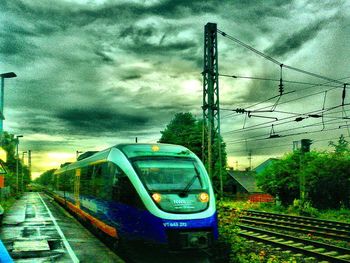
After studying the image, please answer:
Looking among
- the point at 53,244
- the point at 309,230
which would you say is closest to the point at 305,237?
the point at 309,230

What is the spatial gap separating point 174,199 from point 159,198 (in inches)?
14.5

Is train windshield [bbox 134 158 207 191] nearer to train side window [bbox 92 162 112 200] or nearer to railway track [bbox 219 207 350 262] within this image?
train side window [bbox 92 162 112 200]

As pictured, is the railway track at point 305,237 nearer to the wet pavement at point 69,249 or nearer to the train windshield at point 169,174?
the train windshield at point 169,174

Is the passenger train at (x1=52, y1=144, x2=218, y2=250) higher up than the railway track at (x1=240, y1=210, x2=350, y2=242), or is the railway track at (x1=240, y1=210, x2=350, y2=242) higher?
the passenger train at (x1=52, y1=144, x2=218, y2=250)

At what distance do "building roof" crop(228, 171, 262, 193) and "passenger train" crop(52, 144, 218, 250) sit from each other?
50.7m

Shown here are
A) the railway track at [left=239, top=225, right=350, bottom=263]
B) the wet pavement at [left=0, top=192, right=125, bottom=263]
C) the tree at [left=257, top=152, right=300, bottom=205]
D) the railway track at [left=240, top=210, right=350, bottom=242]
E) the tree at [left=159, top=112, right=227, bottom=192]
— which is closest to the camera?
the wet pavement at [left=0, top=192, right=125, bottom=263]

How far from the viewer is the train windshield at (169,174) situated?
1012 cm

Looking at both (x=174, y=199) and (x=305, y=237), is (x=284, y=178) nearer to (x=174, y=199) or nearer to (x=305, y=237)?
(x=305, y=237)

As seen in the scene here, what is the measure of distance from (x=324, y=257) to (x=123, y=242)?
6.00 meters

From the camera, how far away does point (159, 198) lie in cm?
966

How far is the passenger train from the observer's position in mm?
9336

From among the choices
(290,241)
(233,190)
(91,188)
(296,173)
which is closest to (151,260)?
(91,188)

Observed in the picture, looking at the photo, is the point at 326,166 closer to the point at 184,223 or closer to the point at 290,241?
the point at 290,241

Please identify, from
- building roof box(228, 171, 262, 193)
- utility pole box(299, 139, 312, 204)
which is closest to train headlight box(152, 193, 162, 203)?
utility pole box(299, 139, 312, 204)
